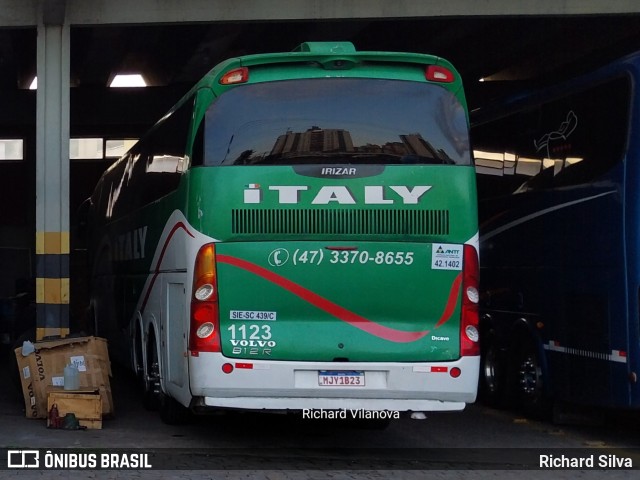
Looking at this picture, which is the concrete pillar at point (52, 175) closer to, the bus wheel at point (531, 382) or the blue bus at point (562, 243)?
the blue bus at point (562, 243)

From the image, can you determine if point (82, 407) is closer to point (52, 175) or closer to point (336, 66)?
point (52, 175)

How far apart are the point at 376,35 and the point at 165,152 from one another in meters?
8.38

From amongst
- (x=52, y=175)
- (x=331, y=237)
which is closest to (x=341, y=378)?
(x=331, y=237)

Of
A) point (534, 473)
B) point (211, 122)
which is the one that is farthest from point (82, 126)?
point (534, 473)

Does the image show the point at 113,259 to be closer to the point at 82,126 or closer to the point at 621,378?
the point at 621,378

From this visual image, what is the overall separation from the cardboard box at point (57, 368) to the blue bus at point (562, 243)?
4.70 meters

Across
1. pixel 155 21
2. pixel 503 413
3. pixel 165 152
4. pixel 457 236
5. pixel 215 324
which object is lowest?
pixel 503 413

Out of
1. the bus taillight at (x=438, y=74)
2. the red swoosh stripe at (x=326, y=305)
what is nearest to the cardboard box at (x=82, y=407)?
the red swoosh stripe at (x=326, y=305)

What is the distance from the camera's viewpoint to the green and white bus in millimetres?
9719

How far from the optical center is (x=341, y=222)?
9867 mm

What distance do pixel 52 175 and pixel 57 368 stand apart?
2755mm

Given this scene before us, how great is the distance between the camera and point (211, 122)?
10.1 metres

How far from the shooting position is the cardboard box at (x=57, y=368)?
12.2 metres

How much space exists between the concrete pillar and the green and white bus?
166 inches
